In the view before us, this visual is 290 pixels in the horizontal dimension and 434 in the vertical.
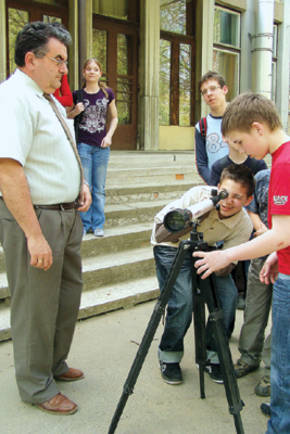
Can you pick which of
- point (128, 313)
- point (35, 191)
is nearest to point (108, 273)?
point (128, 313)

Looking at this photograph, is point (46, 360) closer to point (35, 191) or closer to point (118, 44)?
point (35, 191)

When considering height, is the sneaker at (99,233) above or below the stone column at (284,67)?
below

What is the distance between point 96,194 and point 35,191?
2212mm

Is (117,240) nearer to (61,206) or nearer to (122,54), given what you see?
(61,206)

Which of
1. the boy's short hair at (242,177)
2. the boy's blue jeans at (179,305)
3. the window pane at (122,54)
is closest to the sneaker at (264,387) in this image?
the boy's blue jeans at (179,305)

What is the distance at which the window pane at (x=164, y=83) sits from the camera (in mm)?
9555

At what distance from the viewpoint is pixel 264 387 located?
2590 millimetres

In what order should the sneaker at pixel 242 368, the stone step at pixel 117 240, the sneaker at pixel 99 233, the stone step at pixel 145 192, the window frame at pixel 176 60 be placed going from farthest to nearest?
the window frame at pixel 176 60
the stone step at pixel 145 192
the sneaker at pixel 99 233
the stone step at pixel 117 240
the sneaker at pixel 242 368

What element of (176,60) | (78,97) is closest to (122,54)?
(176,60)

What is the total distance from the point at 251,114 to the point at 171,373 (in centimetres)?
172

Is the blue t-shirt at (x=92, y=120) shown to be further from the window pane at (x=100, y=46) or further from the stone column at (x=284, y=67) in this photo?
the stone column at (x=284, y=67)

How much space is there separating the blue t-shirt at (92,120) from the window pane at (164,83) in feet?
17.8

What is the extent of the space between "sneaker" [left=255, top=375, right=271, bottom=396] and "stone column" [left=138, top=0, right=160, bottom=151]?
694cm

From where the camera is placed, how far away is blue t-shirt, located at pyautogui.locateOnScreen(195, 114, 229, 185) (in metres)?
3.40
